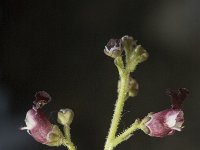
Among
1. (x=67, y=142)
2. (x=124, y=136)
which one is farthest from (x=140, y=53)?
(x=67, y=142)

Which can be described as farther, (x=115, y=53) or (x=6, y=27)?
(x=6, y=27)

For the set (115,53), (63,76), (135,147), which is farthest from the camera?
(63,76)

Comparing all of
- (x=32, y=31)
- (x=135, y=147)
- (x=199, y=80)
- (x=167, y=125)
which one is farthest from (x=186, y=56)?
(x=167, y=125)

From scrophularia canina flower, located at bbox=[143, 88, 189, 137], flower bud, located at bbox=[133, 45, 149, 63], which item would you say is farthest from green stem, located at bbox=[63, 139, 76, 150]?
flower bud, located at bbox=[133, 45, 149, 63]

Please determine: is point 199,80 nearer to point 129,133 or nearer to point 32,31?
point 32,31

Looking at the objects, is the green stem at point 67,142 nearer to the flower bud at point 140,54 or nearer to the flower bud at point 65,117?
the flower bud at point 65,117

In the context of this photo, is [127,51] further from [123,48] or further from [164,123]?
[164,123]

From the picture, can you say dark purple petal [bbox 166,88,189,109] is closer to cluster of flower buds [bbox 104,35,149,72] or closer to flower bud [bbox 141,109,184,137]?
flower bud [bbox 141,109,184,137]
